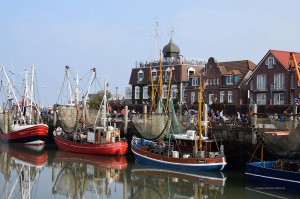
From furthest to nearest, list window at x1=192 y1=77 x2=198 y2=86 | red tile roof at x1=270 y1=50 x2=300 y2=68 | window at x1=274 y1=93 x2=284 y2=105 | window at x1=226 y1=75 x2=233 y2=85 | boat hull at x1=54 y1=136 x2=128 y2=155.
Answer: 1. window at x1=192 y1=77 x2=198 y2=86
2. window at x1=226 y1=75 x2=233 y2=85
3. window at x1=274 y1=93 x2=284 y2=105
4. red tile roof at x1=270 y1=50 x2=300 y2=68
5. boat hull at x1=54 y1=136 x2=128 y2=155

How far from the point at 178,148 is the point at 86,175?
7.05 m

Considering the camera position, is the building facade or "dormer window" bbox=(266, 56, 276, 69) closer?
"dormer window" bbox=(266, 56, 276, 69)

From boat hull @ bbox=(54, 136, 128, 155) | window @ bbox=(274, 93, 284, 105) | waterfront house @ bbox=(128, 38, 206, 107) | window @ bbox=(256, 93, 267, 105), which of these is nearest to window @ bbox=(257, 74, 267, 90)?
window @ bbox=(256, 93, 267, 105)

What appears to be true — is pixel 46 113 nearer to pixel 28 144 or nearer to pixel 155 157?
pixel 28 144

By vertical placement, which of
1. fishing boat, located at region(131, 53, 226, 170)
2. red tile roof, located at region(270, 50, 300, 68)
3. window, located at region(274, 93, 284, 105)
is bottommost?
fishing boat, located at region(131, 53, 226, 170)

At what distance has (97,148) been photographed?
4419 centimetres

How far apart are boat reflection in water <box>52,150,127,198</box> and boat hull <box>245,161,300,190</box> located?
8471 mm

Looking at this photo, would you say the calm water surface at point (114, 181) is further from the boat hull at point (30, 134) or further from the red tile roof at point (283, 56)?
the red tile roof at point (283, 56)

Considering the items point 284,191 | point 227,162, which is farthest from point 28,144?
point 284,191

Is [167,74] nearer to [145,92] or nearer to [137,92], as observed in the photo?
[145,92]

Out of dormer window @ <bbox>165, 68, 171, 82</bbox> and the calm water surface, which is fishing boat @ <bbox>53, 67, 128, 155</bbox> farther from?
dormer window @ <bbox>165, 68, 171, 82</bbox>

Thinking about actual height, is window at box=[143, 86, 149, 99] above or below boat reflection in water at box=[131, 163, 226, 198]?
above

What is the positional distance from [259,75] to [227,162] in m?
29.6

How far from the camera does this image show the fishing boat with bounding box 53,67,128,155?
4366cm
